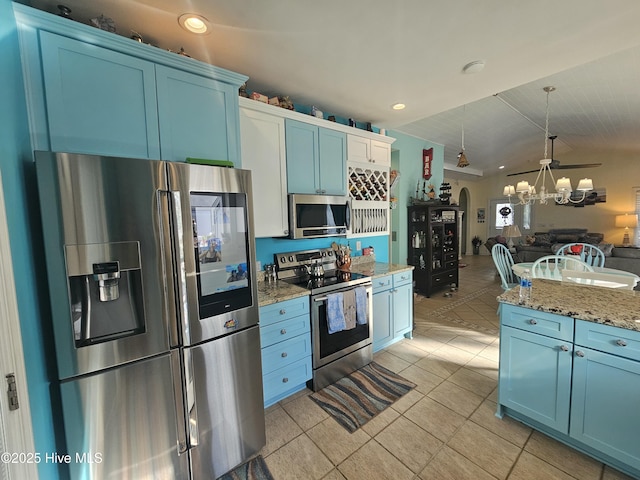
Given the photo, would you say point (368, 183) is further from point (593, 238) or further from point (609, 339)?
point (593, 238)

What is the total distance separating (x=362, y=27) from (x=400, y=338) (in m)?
3.10

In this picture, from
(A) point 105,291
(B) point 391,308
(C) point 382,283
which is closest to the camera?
(A) point 105,291

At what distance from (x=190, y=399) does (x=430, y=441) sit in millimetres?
1603

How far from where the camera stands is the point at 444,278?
199 inches

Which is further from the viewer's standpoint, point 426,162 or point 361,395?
point 426,162

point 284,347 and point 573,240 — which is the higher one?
point 573,240

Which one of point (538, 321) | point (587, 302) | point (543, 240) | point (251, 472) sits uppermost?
point (587, 302)

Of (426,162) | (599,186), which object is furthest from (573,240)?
(426,162)

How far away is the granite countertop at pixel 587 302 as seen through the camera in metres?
1.48

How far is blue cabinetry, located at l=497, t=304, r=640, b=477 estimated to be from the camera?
145 centimetres

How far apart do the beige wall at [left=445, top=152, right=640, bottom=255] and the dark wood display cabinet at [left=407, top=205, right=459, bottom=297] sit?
4594 mm

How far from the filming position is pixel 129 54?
1426 mm

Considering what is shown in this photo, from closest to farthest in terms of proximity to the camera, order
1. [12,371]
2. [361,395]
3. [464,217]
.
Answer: [12,371]
[361,395]
[464,217]

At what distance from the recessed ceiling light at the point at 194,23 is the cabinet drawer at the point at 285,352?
2.23 meters
